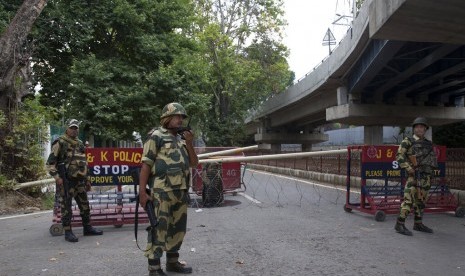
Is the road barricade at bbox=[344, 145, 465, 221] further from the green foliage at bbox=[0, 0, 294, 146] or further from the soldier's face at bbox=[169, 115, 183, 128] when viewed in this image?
the green foliage at bbox=[0, 0, 294, 146]

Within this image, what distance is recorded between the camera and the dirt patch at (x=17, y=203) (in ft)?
35.4

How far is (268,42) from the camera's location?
134ft

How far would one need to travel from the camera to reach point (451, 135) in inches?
1276

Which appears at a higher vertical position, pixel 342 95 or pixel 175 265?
pixel 342 95

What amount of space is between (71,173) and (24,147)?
5483 millimetres

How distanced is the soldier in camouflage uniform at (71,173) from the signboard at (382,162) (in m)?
5.50

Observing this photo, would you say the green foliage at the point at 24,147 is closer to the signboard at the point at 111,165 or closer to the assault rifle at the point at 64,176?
the signboard at the point at 111,165

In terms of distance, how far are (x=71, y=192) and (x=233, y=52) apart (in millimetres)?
32838

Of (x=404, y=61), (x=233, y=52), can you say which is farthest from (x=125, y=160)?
(x=233, y=52)

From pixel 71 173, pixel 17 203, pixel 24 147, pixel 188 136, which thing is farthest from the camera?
pixel 24 147

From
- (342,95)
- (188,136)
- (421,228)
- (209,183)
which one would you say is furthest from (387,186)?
(342,95)

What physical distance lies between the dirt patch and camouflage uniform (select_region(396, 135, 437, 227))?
869 centimetres

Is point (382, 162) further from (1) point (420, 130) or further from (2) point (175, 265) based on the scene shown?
(2) point (175, 265)

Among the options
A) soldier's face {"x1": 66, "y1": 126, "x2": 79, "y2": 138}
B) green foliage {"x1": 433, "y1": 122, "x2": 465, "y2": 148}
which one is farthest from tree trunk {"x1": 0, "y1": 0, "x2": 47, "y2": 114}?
green foliage {"x1": 433, "y1": 122, "x2": 465, "y2": 148}
